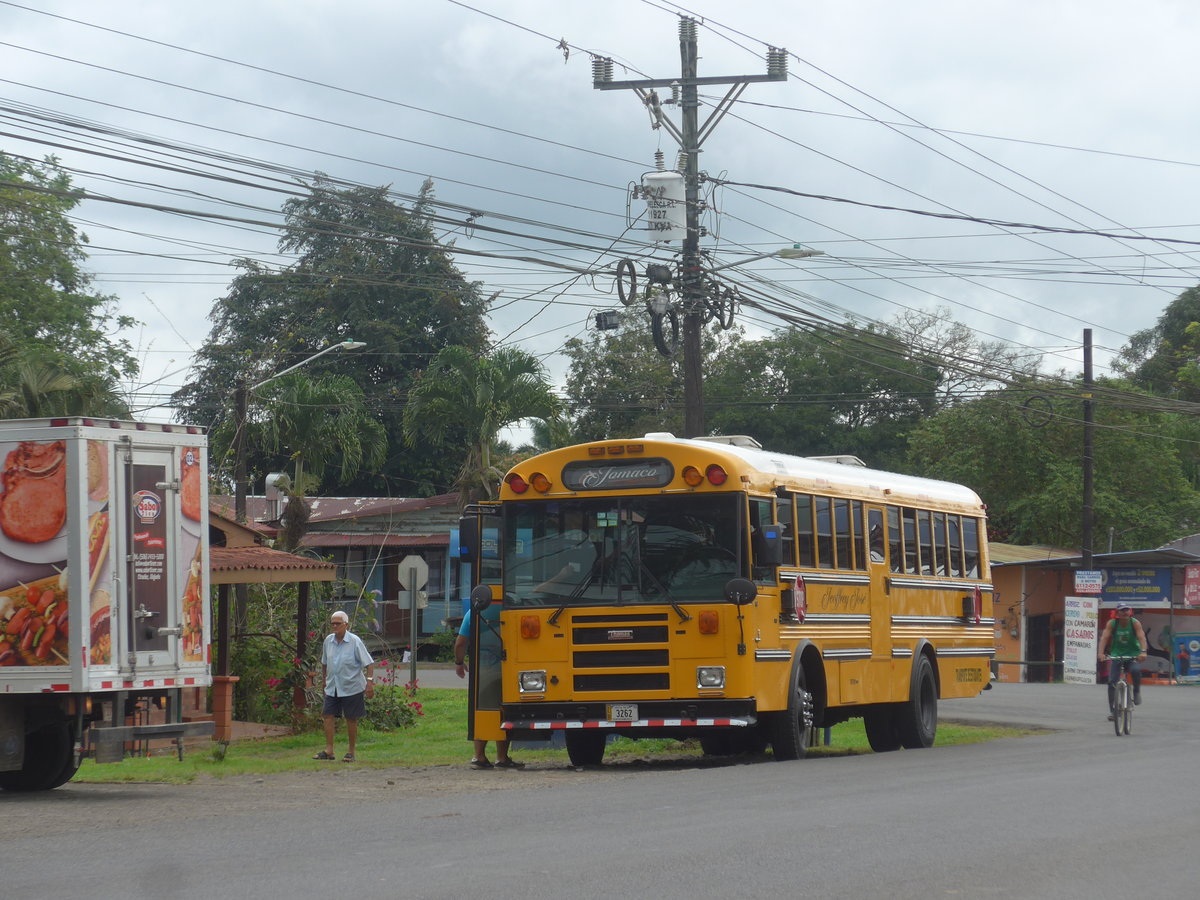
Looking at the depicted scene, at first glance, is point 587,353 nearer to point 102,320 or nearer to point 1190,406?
point 102,320

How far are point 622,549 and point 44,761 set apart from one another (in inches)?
215

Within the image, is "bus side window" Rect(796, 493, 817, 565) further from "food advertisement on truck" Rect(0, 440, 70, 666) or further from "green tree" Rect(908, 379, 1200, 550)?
"green tree" Rect(908, 379, 1200, 550)

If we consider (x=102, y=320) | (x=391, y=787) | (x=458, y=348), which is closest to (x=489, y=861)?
(x=391, y=787)

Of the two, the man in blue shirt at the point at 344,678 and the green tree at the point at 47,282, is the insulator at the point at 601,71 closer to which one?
the man in blue shirt at the point at 344,678

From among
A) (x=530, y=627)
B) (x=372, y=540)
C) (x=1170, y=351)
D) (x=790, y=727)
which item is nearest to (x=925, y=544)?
(x=790, y=727)

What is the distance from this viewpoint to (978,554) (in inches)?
865

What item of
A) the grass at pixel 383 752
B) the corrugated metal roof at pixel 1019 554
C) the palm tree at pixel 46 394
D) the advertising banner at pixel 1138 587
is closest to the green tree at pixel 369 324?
the corrugated metal roof at pixel 1019 554

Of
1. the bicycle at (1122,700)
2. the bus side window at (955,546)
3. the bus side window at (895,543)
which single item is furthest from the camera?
the bicycle at (1122,700)

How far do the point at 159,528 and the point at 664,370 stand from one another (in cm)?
5231

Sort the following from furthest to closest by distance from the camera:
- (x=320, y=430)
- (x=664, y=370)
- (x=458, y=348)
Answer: (x=664, y=370) → (x=458, y=348) → (x=320, y=430)

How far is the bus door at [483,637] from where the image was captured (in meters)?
15.8

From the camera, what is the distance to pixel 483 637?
15930 mm

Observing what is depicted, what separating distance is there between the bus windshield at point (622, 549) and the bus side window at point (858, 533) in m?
3.00

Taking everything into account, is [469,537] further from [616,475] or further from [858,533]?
[858,533]
